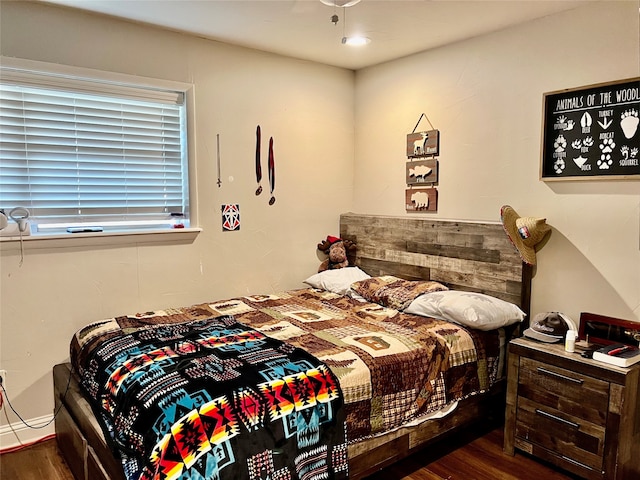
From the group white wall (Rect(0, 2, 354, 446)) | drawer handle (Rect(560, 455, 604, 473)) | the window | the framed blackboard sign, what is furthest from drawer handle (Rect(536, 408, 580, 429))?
the window

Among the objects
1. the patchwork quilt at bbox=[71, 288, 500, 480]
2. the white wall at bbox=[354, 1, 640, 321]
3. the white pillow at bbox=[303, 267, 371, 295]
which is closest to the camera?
the patchwork quilt at bbox=[71, 288, 500, 480]

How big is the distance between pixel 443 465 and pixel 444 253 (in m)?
1.33

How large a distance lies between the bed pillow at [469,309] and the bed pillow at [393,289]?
0.29 feet

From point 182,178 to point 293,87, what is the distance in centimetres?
112

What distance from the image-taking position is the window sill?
101 inches

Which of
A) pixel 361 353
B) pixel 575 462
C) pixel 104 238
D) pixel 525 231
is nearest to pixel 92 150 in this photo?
pixel 104 238

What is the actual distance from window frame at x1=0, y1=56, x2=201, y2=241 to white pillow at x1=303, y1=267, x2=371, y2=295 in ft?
3.15

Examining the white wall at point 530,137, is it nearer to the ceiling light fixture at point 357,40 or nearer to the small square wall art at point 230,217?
the ceiling light fixture at point 357,40

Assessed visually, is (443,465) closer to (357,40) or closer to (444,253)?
(444,253)

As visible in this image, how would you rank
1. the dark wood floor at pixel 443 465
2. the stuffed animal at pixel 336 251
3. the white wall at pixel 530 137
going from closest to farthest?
the dark wood floor at pixel 443 465, the white wall at pixel 530 137, the stuffed animal at pixel 336 251

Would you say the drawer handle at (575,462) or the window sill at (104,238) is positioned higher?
the window sill at (104,238)

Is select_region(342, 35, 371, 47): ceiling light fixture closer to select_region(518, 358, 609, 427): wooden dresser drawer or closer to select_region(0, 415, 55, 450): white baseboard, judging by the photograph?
select_region(518, 358, 609, 427): wooden dresser drawer

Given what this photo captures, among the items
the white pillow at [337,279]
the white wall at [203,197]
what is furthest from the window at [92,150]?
the white pillow at [337,279]

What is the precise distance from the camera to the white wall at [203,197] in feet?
8.54
